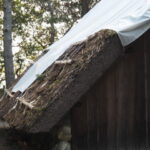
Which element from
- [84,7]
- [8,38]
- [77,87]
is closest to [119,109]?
[77,87]

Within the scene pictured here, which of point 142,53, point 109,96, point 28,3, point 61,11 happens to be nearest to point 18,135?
point 109,96

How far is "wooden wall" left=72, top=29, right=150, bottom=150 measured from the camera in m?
5.28

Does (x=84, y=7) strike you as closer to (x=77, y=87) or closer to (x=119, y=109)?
(x=119, y=109)

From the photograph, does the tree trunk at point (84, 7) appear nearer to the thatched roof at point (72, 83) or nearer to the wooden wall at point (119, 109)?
the wooden wall at point (119, 109)

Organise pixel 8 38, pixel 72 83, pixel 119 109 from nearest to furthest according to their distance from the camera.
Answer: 1. pixel 72 83
2. pixel 119 109
3. pixel 8 38

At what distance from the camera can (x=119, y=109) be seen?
545 cm

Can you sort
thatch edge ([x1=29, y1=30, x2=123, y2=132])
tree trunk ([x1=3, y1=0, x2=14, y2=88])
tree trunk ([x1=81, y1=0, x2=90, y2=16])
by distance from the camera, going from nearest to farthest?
thatch edge ([x1=29, y1=30, x2=123, y2=132]) → tree trunk ([x1=3, y1=0, x2=14, y2=88]) → tree trunk ([x1=81, y1=0, x2=90, y2=16])

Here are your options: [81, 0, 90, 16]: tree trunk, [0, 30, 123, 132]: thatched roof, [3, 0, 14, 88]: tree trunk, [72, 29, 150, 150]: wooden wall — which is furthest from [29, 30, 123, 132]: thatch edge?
[81, 0, 90, 16]: tree trunk

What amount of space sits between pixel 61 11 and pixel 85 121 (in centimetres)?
1695

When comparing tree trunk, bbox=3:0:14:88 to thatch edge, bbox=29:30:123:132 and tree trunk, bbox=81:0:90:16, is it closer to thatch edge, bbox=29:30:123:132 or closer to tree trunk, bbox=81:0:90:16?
thatch edge, bbox=29:30:123:132

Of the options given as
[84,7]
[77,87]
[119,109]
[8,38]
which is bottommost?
[119,109]

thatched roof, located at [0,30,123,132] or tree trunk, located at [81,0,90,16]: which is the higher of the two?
tree trunk, located at [81,0,90,16]

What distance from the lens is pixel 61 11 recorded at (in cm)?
2169

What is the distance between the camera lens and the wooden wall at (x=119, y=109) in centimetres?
528
